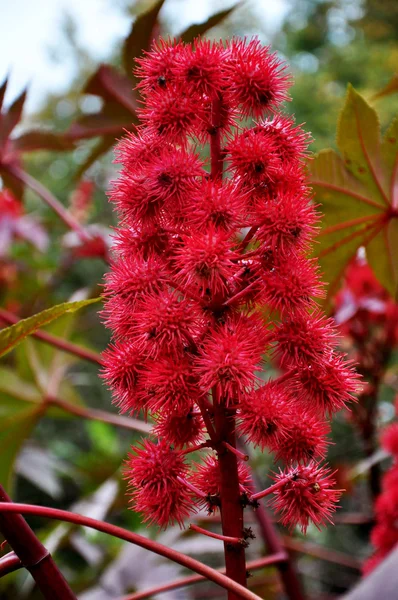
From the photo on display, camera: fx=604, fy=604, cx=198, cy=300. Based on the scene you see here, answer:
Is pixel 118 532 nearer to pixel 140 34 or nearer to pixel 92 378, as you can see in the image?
pixel 140 34

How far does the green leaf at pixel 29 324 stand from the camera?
1.98ft

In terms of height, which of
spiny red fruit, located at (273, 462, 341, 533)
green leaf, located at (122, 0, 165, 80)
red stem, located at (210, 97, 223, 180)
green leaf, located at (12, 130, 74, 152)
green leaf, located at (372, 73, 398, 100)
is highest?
green leaf, located at (12, 130, 74, 152)

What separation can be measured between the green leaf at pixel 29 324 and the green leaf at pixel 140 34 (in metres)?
0.63

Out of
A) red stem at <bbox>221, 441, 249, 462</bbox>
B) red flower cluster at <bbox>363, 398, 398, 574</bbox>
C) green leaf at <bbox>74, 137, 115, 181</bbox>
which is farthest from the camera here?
green leaf at <bbox>74, 137, 115, 181</bbox>

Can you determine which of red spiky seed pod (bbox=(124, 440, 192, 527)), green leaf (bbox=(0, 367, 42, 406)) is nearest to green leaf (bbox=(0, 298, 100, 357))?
red spiky seed pod (bbox=(124, 440, 192, 527))

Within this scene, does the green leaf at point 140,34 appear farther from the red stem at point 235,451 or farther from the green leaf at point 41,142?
the red stem at point 235,451

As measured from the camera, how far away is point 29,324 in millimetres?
623

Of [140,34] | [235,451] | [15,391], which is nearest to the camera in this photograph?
[235,451]

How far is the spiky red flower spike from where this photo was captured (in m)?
0.52

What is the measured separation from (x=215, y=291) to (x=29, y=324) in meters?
0.22

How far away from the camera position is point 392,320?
154 cm

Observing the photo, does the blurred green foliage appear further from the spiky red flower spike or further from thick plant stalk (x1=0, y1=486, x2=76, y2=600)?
thick plant stalk (x1=0, y1=486, x2=76, y2=600)

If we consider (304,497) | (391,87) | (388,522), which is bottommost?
(388,522)

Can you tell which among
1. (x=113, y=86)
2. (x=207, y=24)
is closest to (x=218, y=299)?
(x=207, y=24)
